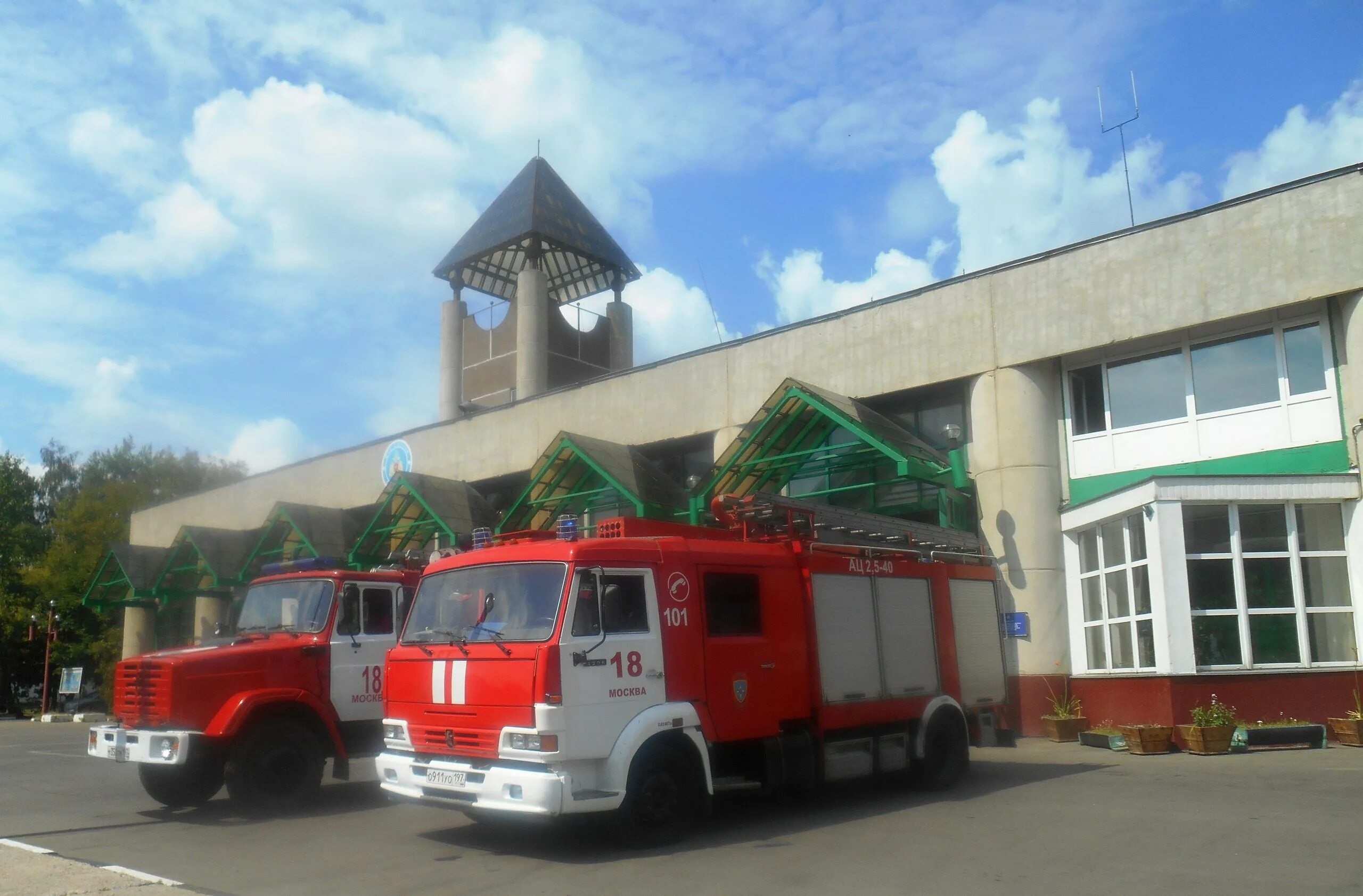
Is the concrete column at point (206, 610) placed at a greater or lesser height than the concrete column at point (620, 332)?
lesser

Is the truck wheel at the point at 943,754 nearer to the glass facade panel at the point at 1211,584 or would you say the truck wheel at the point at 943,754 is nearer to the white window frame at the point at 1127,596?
the white window frame at the point at 1127,596

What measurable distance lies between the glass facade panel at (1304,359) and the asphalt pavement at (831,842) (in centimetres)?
593

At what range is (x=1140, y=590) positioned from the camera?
53.5 ft

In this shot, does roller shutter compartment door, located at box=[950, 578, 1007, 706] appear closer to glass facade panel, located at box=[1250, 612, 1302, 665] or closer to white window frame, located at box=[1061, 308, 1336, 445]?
glass facade panel, located at box=[1250, 612, 1302, 665]

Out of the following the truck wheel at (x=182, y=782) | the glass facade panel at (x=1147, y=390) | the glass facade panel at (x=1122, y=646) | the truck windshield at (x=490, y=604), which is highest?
the glass facade panel at (x=1147, y=390)

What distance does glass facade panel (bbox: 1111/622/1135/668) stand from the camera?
16.6m

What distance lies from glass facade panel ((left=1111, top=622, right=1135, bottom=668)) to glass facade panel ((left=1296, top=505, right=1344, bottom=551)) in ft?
9.02

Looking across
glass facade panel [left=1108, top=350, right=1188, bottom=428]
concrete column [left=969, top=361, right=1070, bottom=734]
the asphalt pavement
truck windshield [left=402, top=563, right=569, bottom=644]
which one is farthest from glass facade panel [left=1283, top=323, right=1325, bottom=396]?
truck windshield [left=402, top=563, right=569, bottom=644]

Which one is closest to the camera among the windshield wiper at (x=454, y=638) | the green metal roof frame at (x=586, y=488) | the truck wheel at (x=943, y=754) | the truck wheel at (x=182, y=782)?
the windshield wiper at (x=454, y=638)

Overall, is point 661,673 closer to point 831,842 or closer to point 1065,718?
point 831,842

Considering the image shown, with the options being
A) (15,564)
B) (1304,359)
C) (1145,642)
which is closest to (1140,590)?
(1145,642)

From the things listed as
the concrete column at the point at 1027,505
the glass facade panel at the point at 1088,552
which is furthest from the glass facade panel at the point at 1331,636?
the concrete column at the point at 1027,505

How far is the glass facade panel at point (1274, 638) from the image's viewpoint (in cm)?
1536

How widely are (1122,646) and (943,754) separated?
21.8 ft
